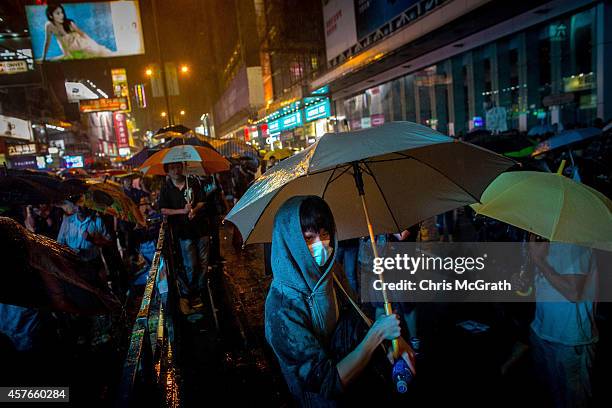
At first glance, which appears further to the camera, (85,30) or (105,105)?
(105,105)

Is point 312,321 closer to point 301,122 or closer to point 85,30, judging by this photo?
point 85,30

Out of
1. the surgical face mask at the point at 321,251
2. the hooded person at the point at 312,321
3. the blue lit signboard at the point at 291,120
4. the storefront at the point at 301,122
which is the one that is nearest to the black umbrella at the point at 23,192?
the hooded person at the point at 312,321

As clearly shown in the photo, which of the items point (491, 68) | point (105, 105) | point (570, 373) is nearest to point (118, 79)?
point (105, 105)

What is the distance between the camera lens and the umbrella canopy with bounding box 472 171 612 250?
2516mm

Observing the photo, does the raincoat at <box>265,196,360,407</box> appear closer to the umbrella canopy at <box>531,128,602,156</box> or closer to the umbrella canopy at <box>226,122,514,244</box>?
the umbrella canopy at <box>226,122,514,244</box>

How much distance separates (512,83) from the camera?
2375cm

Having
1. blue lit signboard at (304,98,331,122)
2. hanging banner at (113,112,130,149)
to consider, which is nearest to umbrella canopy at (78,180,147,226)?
blue lit signboard at (304,98,331,122)

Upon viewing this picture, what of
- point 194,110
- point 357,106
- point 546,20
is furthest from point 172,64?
point 194,110

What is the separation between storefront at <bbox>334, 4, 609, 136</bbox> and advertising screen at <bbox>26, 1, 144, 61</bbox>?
16.7 metres

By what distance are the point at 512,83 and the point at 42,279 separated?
27436 mm

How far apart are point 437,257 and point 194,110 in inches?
4368

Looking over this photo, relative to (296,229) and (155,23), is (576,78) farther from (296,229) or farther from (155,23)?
(296,229)

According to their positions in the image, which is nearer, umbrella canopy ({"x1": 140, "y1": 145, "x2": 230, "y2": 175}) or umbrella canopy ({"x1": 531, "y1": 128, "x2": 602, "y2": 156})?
umbrella canopy ({"x1": 531, "y1": 128, "x2": 602, "y2": 156})

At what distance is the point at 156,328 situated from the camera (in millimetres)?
3350
